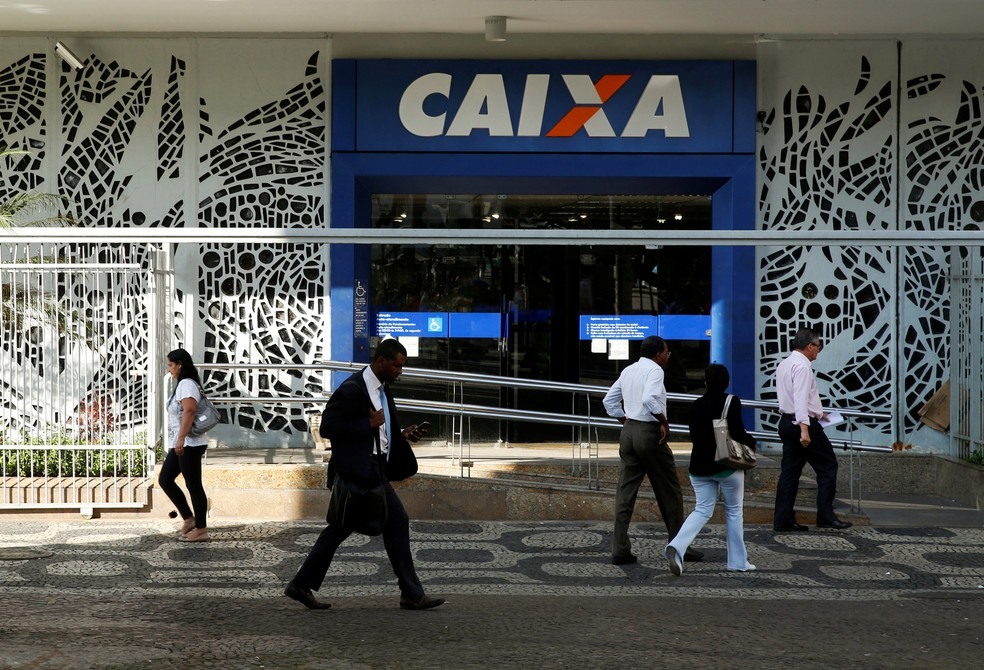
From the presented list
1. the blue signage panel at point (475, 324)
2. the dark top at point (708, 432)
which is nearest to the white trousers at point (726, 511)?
the dark top at point (708, 432)

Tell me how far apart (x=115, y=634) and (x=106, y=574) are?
186 centimetres

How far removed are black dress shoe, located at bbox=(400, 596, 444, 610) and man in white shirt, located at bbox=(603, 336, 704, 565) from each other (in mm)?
2026

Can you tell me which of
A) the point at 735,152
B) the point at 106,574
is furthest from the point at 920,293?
the point at 106,574

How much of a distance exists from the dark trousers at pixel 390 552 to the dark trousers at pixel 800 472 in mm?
4125

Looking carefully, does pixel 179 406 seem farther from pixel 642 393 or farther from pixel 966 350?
pixel 966 350

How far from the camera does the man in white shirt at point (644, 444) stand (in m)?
8.90

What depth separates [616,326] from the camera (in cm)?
1425

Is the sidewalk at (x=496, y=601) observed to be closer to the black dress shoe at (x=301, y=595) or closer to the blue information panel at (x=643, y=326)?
the black dress shoe at (x=301, y=595)

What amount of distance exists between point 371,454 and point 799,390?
4.52 metres

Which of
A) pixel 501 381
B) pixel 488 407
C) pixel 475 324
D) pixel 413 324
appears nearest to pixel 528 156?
pixel 475 324

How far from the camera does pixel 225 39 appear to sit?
44.9 feet

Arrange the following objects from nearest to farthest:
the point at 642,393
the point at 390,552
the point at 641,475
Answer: the point at 390,552 → the point at 642,393 → the point at 641,475

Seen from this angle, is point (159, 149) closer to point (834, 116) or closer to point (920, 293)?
point (834, 116)

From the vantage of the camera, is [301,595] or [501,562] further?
[501,562]
